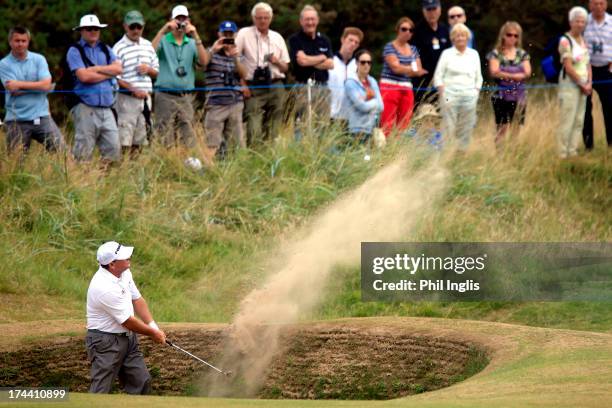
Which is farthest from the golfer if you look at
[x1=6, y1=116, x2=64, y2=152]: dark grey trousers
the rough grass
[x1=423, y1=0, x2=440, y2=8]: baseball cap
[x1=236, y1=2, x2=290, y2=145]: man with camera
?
[x1=423, y1=0, x2=440, y2=8]: baseball cap

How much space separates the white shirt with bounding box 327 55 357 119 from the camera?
16.7 meters

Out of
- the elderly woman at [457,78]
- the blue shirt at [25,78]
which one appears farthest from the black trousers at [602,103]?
the blue shirt at [25,78]

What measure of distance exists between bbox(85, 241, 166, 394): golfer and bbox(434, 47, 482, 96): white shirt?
6995 millimetres

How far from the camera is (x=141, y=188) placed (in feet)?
53.6

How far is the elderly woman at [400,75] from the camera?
16.8 m

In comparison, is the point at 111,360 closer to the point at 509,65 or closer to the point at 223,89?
the point at 223,89

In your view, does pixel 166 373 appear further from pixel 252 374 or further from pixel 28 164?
pixel 28 164

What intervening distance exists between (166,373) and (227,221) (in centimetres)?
472

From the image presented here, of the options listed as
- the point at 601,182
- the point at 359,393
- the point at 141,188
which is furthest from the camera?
the point at 601,182

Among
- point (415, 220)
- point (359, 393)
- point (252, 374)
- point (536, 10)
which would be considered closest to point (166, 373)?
point (252, 374)

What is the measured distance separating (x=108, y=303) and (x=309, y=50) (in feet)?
23.2

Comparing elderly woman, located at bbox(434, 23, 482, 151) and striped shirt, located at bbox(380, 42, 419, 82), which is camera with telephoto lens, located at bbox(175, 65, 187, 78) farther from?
elderly woman, located at bbox(434, 23, 482, 151)

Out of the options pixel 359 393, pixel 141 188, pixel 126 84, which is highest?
pixel 126 84

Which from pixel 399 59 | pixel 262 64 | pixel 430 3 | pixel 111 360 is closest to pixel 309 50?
pixel 262 64
